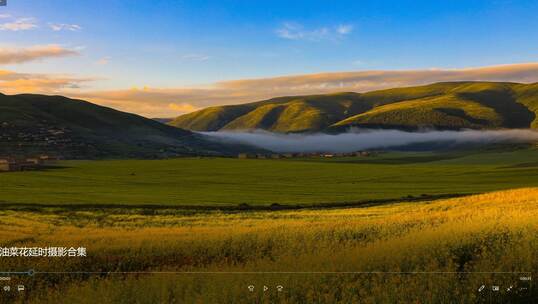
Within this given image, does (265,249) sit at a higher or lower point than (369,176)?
higher

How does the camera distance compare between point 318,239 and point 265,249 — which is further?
point 318,239

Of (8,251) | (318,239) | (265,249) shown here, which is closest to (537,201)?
(318,239)

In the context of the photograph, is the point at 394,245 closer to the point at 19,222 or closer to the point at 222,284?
the point at 222,284

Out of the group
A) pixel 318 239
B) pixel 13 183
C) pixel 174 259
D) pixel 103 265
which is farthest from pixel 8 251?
pixel 13 183

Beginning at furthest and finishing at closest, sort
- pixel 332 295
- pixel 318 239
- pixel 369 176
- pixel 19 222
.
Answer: pixel 369 176, pixel 19 222, pixel 318 239, pixel 332 295

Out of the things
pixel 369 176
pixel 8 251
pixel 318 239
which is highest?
pixel 8 251

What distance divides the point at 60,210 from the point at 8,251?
27.7 m

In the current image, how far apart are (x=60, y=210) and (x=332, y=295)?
35.3m

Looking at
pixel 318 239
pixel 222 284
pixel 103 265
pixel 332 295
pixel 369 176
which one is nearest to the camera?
pixel 332 295

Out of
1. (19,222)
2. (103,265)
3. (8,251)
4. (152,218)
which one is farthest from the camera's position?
(152,218)

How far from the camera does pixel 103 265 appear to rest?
16266 mm

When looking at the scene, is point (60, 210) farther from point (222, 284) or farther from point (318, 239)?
point (222, 284)

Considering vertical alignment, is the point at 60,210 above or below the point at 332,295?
below

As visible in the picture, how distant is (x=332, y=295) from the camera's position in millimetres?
10844
